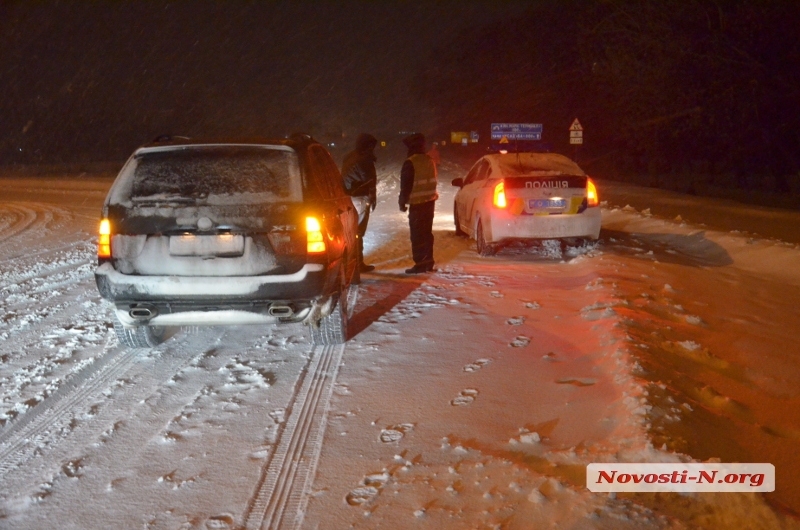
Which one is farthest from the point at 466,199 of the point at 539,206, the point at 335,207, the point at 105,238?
the point at 105,238

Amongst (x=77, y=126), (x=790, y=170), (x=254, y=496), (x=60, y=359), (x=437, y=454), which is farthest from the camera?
(x=77, y=126)

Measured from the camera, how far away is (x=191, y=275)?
5109 millimetres

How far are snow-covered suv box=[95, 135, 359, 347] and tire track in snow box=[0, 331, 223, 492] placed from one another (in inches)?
16.7

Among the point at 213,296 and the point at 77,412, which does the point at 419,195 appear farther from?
the point at 77,412

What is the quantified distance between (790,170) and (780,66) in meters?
7.24

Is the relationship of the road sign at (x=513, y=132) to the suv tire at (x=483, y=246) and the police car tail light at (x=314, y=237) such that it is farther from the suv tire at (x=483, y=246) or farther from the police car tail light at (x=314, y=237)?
the police car tail light at (x=314, y=237)

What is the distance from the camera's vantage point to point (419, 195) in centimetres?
894

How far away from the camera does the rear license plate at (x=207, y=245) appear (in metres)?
5.09

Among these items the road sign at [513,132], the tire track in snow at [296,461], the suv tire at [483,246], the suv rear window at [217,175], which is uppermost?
the road sign at [513,132]

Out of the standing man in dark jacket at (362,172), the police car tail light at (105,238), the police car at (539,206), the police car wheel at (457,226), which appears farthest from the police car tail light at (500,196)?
the police car tail light at (105,238)

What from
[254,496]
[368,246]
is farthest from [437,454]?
[368,246]

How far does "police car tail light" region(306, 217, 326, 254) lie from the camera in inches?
206

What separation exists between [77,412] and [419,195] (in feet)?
17.2

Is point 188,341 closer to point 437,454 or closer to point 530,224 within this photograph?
point 437,454
